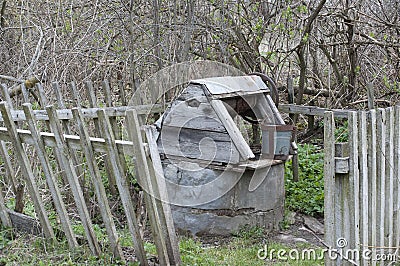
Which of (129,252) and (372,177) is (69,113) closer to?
(129,252)

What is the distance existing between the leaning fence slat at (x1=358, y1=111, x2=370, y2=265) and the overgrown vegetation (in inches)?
119

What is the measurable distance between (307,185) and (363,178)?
12.4ft

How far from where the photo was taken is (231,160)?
5902 millimetres

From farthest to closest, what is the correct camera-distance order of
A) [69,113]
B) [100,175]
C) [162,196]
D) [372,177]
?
[69,113] < [100,175] < [162,196] < [372,177]

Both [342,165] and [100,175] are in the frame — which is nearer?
[342,165]

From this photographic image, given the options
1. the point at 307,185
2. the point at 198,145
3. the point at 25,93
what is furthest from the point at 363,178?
the point at 25,93

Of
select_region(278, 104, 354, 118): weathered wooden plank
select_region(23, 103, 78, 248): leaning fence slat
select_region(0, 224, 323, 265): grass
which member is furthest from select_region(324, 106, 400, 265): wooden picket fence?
select_region(278, 104, 354, 118): weathered wooden plank

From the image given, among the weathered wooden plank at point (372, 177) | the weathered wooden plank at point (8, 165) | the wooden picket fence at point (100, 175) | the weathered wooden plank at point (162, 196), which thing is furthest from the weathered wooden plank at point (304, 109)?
the weathered wooden plank at point (8, 165)

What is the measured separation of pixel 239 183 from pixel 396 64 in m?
4.84

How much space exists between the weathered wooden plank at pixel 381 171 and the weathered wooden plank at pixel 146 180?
1.72m

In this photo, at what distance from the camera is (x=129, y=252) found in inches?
187

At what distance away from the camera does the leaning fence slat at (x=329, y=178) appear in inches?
141

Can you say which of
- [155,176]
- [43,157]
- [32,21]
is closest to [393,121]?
[155,176]

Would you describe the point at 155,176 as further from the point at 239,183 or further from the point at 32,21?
the point at 32,21
